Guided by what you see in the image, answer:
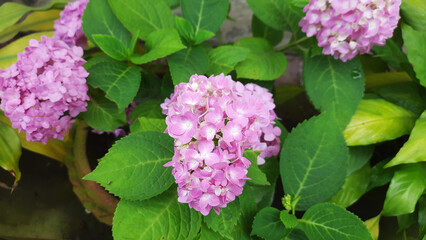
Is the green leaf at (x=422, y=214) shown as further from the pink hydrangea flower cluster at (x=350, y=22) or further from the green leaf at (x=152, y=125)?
the green leaf at (x=152, y=125)

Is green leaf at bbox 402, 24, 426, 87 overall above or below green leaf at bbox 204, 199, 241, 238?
above

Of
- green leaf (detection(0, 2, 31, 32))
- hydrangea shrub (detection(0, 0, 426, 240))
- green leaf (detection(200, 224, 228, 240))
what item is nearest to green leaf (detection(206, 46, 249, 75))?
hydrangea shrub (detection(0, 0, 426, 240))

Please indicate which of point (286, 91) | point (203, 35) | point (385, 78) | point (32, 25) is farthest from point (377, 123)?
point (32, 25)

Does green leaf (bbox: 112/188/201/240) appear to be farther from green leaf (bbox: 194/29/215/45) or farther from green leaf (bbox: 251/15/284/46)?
green leaf (bbox: 251/15/284/46)

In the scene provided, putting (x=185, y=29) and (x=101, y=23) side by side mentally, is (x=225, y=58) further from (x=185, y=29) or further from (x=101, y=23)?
(x=101, y=23)

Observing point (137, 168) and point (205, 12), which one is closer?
point (137, 168)

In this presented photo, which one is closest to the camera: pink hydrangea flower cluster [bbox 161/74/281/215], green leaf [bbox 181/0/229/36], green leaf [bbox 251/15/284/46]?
pink hydrangea flower cluster [bbox 161/74/281/215]

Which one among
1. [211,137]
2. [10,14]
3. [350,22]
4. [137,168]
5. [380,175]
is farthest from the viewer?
[10,14]
